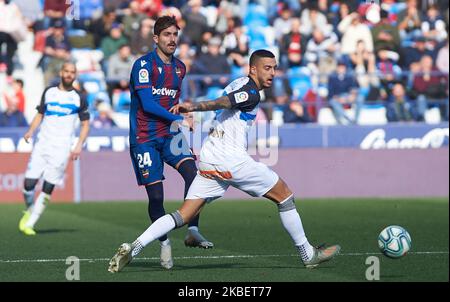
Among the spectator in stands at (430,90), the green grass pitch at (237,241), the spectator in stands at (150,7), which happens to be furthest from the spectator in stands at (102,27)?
the spectator in stands at (430,90)

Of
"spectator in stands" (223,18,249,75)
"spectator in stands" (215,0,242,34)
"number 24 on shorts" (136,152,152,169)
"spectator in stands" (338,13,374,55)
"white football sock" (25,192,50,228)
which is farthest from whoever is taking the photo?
"spectator in stands" (215,0,242,34)

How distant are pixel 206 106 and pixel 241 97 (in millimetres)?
464

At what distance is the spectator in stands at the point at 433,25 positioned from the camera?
25750mm

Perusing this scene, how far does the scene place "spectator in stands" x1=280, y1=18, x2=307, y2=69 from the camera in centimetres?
2447

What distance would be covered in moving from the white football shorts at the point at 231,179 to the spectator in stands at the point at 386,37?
15.5 meters

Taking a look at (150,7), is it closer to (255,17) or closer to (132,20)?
(132,20)

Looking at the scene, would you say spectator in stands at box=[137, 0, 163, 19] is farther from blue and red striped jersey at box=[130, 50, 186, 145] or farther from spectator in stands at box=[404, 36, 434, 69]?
blue and red striped jersey at box=[130, 50, 186, 145]

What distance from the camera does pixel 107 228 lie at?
15.8 m

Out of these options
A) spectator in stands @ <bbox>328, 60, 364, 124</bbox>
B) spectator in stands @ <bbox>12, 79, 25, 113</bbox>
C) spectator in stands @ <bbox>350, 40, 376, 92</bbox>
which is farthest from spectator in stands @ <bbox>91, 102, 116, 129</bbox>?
spectator in stands @ <bbox>350, 40, 376, 92</bbox>

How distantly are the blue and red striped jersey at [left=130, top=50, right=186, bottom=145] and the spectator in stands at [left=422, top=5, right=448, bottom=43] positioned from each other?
616 inches

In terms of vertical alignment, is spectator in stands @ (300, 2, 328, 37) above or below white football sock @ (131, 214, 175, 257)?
above

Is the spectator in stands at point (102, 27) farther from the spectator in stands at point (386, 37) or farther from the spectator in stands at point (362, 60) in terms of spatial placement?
the spectator in stands at point (386, 37)
